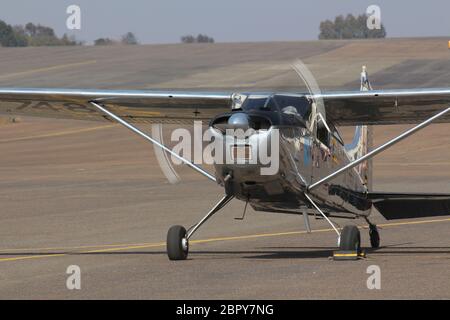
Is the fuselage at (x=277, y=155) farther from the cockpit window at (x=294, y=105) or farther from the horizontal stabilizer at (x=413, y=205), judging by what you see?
the horizontal stabilizer at (x=413, y=205)

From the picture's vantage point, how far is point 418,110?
54.9ft

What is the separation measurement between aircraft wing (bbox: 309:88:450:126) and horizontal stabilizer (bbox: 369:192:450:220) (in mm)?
1205

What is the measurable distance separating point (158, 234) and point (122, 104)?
9.62ft

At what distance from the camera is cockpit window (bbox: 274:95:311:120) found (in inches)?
560

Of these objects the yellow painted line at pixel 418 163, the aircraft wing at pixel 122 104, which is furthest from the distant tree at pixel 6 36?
the aircraft wing at pixel 122 104

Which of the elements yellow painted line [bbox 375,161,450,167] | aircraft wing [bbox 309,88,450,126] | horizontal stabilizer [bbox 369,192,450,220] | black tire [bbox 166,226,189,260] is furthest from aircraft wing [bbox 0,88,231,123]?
yellow painted line [bbox 375,161,450,167]

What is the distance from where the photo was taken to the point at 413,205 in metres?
16.0

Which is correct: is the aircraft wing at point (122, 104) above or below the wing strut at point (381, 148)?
above

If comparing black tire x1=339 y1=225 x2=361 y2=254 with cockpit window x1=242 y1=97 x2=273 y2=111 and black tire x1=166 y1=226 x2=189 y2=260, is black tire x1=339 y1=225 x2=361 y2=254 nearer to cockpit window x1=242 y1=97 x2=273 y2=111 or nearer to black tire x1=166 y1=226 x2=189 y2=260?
cockpit window x1=242 y1=97 x2=273 y2=111

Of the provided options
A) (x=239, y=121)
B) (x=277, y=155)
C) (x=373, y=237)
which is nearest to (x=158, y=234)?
(x=373, y=237)

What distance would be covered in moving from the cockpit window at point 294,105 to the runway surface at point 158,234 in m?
1.88

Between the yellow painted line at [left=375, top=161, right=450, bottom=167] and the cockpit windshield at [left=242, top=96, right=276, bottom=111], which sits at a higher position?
the cockpit windshield at [left=242, top=96, right=276, bottom=111]

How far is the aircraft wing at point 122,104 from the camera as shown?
16.2 meters

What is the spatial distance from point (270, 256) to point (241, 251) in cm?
99
